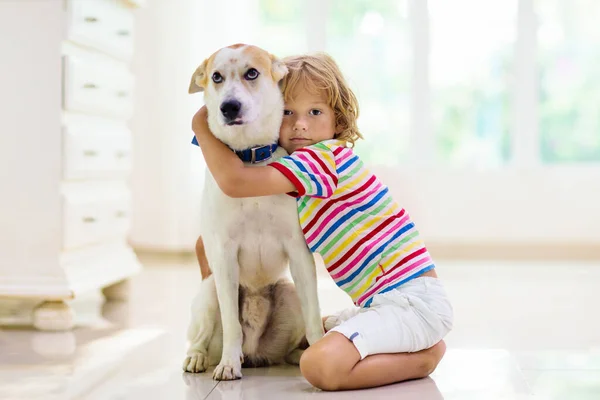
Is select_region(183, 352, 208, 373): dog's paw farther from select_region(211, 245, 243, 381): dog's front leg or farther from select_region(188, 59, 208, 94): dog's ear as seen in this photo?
select_region(188, 59, 208, 94): dog's ear

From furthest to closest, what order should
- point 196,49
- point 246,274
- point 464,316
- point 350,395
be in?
point 196,49
point 464,316
point 246,274
point 350,395

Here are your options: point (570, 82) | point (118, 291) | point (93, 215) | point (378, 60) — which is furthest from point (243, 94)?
point (570, 82)

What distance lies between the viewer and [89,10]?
7.65 feet

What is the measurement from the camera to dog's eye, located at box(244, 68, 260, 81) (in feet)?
5.13

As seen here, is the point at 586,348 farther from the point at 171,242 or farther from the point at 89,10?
the point at 171,242

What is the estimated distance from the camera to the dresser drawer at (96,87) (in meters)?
2.25

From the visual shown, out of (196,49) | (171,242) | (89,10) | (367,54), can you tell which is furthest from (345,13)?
(89,10)

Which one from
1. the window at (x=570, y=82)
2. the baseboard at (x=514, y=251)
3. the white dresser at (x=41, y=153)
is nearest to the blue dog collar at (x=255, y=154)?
the white dresser at (x=41, y=153)

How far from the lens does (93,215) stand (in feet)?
7.89

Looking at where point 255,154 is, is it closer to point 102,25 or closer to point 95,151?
point 95,151

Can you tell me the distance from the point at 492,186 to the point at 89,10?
2.48m

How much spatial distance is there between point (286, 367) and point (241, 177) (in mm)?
465

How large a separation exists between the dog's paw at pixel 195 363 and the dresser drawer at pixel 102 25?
1.04 metres

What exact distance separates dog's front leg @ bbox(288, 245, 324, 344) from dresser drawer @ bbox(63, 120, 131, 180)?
0.91m
